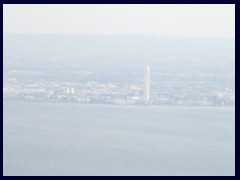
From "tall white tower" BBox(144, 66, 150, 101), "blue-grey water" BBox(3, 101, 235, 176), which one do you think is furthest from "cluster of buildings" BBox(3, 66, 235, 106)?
"blue-grey water" BBox(3, 101, 235, 176)

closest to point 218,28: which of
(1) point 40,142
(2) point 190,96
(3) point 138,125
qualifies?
(3) point 138,125

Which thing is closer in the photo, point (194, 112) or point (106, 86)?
point (106, 86)

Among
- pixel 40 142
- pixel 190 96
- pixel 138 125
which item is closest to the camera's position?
pixel 190 96

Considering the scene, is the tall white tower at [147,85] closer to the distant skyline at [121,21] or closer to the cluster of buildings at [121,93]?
the cluster of buildings at [121,93]

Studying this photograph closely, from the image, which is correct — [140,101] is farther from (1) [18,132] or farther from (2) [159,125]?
(1) [18,132]

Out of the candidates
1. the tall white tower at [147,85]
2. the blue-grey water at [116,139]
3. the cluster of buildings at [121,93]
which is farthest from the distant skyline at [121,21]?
the blue-grey water at [116,139]

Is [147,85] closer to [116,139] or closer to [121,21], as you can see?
[116,139]
